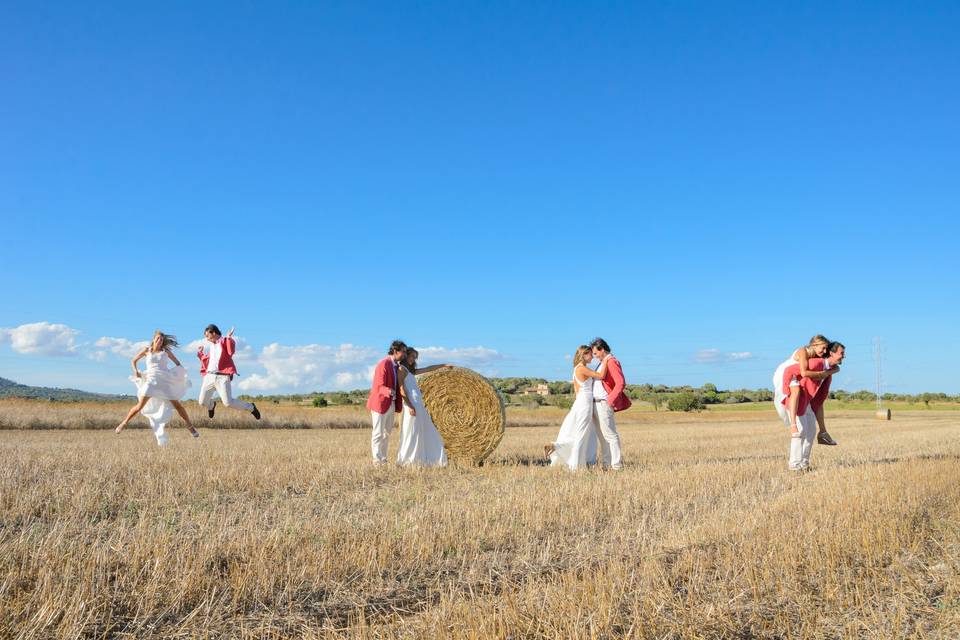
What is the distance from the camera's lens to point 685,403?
54.2m

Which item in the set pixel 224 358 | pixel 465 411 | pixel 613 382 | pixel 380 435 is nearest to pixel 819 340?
pixel 613 382

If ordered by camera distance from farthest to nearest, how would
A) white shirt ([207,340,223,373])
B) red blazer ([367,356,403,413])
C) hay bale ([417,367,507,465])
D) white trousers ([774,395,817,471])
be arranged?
1. white shirt ([207,340,223,373])
2. hay bale ([417,367,507,465])
3. white trousers ([774,395,817,471])
4. red blazer ([367,356,403,413])

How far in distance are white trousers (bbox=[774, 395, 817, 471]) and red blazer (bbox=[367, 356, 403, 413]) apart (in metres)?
6.11

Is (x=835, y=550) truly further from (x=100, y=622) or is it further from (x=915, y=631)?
(x=100, y=622)

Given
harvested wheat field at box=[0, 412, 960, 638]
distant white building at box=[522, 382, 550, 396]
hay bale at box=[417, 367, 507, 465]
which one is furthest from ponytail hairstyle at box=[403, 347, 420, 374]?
distant white building at box=[522, 382, 550, 396]

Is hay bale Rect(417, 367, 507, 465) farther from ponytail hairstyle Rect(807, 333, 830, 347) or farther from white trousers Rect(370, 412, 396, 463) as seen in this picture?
ponytail hairstyle Rect(807, 333, 830, 347)

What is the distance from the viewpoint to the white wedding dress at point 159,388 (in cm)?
1378

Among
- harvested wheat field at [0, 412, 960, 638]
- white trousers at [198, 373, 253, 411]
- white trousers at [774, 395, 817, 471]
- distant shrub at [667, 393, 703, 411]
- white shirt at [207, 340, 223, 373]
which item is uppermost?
white shirt at [207, 340, 223, 373]

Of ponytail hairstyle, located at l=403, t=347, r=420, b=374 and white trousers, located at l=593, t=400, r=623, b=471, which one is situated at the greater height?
ponytail hairstyle, located at l=403, t=347, r=420, b=374

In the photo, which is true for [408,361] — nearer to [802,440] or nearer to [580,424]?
[580,424]

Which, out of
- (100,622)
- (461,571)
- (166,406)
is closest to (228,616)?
(100,622)

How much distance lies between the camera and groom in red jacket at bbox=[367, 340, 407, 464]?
36.1ft

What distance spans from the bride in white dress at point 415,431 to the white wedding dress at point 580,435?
71.7 inches

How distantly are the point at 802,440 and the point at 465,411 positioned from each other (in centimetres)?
536
